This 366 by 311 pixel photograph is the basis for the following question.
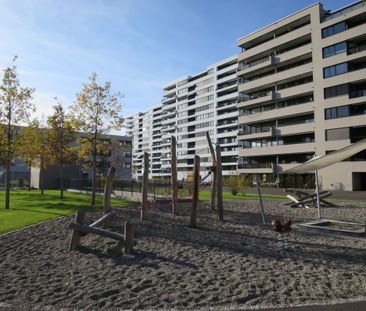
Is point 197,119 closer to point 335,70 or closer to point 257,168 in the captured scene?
point 257,168

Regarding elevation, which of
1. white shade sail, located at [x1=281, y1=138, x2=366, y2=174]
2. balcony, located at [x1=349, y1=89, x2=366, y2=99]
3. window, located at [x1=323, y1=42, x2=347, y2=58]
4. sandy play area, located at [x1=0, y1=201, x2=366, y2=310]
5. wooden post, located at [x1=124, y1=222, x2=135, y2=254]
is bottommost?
sandy play area, located at [x1=0, y1=201, x2=366, y2=310]

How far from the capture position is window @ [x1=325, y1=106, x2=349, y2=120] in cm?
4095

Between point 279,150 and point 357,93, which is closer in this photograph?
point 357,93

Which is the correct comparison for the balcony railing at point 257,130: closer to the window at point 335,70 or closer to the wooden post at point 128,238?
the window at point 335,70

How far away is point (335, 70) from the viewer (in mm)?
42500

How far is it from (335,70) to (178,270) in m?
42.3

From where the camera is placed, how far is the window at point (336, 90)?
41.2m

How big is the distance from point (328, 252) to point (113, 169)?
741 cm

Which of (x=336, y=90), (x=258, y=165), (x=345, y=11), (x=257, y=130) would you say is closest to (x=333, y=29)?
(x=345, y=11)

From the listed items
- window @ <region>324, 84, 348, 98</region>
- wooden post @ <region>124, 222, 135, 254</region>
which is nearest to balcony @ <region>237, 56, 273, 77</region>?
window @ <region>324, 84, 348, 98</region>

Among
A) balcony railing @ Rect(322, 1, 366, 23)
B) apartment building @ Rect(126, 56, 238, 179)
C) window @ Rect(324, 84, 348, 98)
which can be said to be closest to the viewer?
balcony railing @ Rect(322, 1, 366, 23)

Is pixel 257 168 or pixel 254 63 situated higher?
pixel 254 63

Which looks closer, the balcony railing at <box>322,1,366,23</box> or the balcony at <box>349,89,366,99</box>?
the balcony at <box>349,89,366,99</box>

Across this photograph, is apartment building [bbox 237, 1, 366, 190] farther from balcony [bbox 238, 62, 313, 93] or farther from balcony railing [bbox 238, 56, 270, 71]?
balcony railing [bbox 238, 56, 270, 71]
